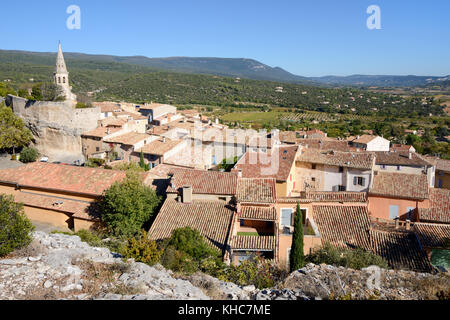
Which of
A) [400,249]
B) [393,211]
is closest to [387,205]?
[393,211]

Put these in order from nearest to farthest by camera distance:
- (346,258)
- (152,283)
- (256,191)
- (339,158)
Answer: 1. (152,283)
2. (346,258)
3. (256,191)
4. (339,158)

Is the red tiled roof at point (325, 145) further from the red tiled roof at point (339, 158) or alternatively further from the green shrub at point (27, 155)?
the green shrub at point (27, 155)

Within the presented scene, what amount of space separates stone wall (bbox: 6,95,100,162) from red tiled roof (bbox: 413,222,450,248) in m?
28.6

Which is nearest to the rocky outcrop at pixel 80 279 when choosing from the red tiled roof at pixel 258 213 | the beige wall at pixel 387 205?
the red tiled roof at pixel 258 213

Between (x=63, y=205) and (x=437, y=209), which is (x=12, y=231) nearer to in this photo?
(x=63, y=205)

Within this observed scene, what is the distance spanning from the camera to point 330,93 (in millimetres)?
124562

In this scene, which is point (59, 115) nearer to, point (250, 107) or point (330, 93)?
point (250, 107)

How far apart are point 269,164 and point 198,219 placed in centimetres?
926

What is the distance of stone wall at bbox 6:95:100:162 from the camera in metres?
32.7

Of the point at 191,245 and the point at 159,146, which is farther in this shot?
the point at 159,146

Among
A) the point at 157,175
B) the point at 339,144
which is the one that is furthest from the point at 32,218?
the point at 339,144

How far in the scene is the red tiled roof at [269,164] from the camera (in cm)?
2147

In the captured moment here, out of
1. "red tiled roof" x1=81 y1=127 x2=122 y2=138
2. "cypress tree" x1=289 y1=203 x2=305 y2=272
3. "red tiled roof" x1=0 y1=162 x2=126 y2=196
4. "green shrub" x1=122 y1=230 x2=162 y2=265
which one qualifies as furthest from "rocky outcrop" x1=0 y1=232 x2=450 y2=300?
"red tiled roof" x1=81 y1=127 x2=122 y2=138

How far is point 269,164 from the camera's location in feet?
75.9
